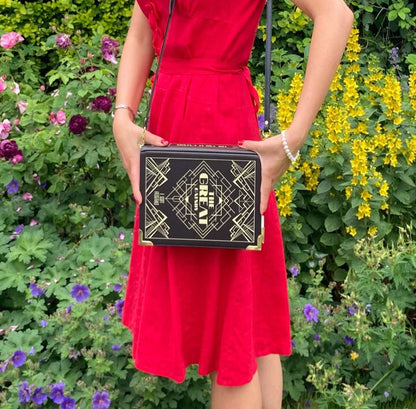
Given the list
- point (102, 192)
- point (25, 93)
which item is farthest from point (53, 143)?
point (25, 93)

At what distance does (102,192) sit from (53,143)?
12.5 inches

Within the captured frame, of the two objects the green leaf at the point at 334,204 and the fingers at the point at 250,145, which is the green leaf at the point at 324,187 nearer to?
the green leaf at the point at 334,204

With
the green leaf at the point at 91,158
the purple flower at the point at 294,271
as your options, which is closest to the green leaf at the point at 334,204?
the purple flower at the point at 294,271

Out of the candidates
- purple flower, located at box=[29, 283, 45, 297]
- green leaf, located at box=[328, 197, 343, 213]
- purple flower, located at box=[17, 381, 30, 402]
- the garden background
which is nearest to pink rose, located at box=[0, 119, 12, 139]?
the garden background

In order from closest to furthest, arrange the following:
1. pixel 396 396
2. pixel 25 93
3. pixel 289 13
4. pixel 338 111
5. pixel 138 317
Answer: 1. pixel 138 317
2. pixel 396 396
3. pixel 338 111
4. pixel 25 93
5. pixel 289 13

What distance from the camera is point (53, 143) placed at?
3465 millimetres

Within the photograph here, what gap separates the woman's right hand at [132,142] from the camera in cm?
166

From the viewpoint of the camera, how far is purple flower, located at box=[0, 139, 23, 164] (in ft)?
11.1

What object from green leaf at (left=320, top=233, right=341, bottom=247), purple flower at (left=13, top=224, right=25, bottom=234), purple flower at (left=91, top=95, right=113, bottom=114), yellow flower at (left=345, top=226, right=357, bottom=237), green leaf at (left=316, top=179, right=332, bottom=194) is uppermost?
purple flower at (left=91, top=95, right=113, bottom=114)

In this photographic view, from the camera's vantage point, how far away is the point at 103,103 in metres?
3.27

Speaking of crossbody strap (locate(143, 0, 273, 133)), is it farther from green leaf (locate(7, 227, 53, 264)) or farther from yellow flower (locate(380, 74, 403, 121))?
yellow flower (locate(380, 74, 403, 121))

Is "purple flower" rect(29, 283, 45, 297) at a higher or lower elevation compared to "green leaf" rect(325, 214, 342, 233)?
lower

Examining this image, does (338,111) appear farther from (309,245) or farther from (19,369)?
(19,369)

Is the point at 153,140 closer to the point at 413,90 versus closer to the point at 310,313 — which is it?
the point at 310,313
